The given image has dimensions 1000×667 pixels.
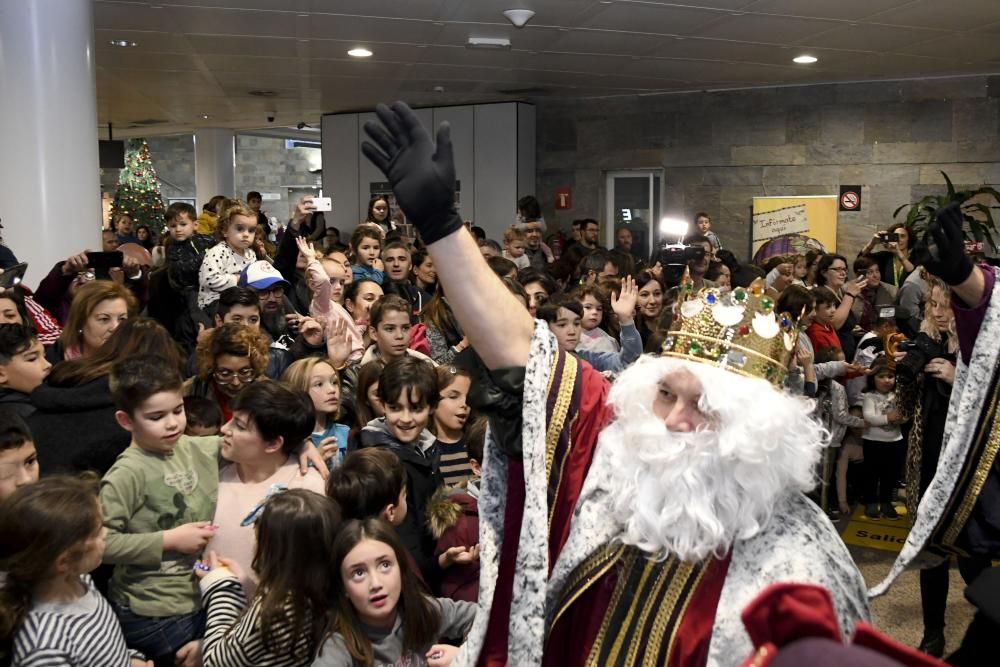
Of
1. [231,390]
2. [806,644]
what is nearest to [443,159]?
[806,644]

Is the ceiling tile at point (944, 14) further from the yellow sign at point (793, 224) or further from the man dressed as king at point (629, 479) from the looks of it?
the man dressed as king at point (629, 479)

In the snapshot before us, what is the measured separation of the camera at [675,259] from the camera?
7004mm

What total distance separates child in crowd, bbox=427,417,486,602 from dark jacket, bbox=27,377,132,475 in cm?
102

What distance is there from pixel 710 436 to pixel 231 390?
2.40 m

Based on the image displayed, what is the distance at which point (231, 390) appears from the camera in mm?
3652

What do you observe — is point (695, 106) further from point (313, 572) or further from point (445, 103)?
point (313, 572)

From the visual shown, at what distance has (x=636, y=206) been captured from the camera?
12438mm

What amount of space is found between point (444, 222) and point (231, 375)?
2245mm

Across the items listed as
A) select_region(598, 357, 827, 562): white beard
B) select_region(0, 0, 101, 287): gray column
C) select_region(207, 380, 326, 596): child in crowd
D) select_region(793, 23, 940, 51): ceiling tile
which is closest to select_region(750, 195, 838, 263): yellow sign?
select_region(793, 23, 940, 51): ceiling tile

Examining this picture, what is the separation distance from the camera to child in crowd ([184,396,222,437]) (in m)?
3.30

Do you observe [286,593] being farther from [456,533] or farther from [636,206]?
[636,206]

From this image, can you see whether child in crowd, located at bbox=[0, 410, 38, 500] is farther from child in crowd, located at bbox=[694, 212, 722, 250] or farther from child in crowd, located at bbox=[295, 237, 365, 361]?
child in crowd, located at bbox=[694, 212, 722, 250]

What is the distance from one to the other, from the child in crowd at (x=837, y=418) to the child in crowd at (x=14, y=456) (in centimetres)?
443

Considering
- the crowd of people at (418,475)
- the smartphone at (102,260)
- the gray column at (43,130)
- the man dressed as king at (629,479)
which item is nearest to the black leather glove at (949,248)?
the crowd of people at (418,475)
